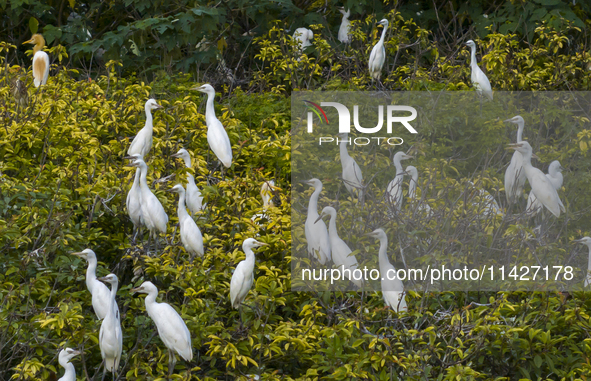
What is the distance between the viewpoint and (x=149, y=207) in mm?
3061

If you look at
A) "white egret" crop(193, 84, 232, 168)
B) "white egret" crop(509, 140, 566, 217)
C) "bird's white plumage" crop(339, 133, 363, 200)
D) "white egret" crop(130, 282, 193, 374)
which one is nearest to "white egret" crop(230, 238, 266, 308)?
"white egret" crop(130, 282, 193, 374)

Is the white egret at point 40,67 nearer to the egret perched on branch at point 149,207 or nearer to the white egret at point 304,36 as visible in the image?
the white egret at point 304,36

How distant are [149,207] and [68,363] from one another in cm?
81

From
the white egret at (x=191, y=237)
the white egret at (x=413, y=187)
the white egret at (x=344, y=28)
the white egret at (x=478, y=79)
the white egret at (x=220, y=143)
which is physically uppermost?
the white egret at (x=191, y=237)

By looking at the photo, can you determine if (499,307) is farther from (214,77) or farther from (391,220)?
(214,77)

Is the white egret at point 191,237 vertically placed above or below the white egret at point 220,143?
above

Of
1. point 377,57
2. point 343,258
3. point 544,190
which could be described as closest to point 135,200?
point 343,258

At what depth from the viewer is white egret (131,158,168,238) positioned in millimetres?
3064

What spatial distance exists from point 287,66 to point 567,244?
9.26 ft

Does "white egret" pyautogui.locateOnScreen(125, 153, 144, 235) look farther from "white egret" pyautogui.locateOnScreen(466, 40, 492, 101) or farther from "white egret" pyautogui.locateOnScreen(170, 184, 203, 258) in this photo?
"white egret" pyautogui.locateOnScreen(466, 40, 492, 101)

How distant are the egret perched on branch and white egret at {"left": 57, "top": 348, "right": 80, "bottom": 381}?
2.41 ft

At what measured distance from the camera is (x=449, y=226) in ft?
10.3

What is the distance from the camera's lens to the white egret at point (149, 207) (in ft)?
10.1

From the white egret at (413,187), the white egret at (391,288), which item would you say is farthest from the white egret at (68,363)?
the white egret at (413,187)
